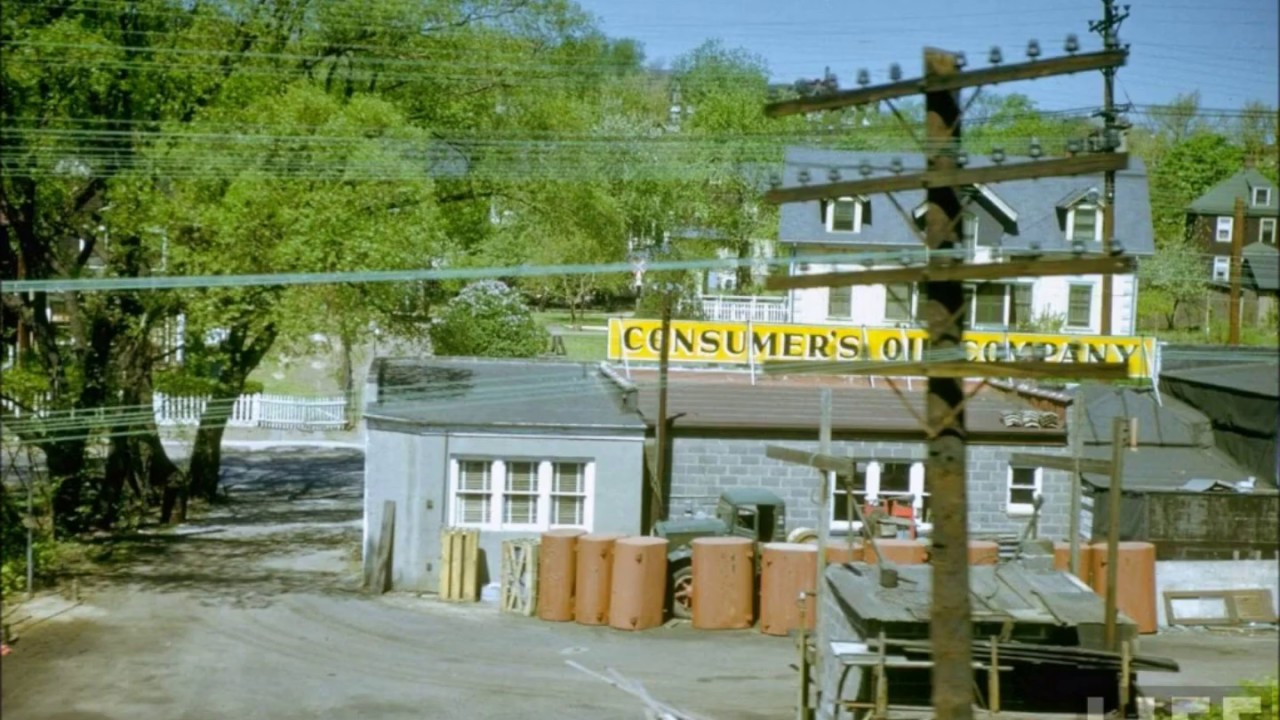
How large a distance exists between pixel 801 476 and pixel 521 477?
5278 mm

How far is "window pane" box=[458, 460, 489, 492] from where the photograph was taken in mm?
23719

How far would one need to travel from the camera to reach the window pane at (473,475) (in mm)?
23719

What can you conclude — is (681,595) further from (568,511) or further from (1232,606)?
(1232,606)

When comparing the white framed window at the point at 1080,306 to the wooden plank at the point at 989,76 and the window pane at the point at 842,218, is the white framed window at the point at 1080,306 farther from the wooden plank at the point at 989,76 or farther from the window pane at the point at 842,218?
the wooden plank at the point at 989,76

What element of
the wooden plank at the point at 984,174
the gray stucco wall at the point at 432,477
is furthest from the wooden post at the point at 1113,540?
the gray stucco wall at the point at 432,477

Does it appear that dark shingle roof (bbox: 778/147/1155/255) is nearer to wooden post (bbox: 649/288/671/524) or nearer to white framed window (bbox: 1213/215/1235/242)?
white framed window (bbox: 1213/215/1235/242)

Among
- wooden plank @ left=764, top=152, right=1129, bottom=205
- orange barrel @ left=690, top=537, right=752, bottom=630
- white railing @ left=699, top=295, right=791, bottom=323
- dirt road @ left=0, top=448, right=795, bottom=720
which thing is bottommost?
dirt road @ left=0, top=448, right=795, bottom=720

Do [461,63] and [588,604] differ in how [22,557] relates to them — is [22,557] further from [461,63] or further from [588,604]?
[461,63]

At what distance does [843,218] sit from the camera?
1671 inches

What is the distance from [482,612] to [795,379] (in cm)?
1048

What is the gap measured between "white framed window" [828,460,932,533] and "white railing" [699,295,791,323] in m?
16.7

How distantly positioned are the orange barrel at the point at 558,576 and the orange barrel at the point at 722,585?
6.41 ft

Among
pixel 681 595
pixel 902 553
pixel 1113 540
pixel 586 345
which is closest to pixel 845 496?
pixel 902 553

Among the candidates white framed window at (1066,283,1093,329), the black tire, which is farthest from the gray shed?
white framed window at (1066,283,1093,329)
